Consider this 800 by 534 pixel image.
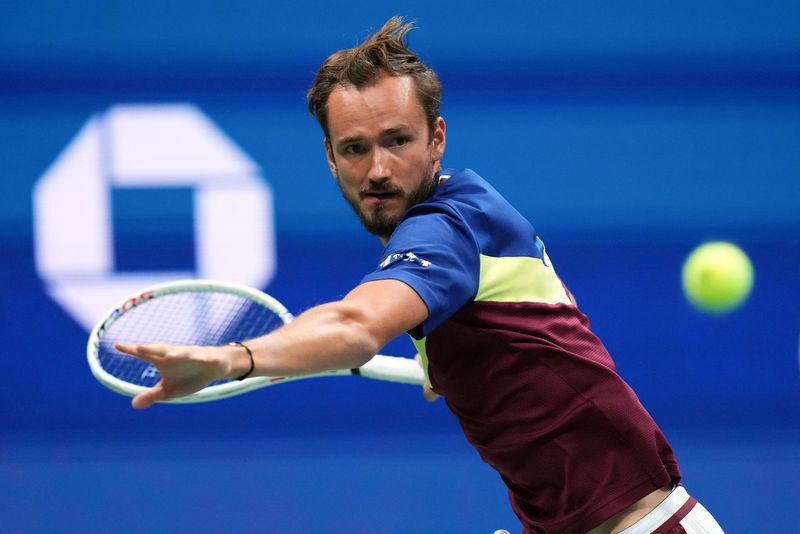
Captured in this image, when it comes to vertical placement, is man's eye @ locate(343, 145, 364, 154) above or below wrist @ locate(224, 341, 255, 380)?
above

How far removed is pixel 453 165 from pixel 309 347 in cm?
281

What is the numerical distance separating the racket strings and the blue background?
95 centimetres

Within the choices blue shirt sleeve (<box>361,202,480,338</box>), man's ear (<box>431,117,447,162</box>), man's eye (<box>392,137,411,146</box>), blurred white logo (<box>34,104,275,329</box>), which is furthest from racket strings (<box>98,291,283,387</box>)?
blue shirt sleeve (<box>361,202,480,338</box>)

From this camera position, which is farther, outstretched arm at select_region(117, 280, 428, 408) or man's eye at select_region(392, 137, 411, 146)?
man's eye at select_region(392, 137, 411, 146)

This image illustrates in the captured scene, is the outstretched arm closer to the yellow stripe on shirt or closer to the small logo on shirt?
the small logo on shirt

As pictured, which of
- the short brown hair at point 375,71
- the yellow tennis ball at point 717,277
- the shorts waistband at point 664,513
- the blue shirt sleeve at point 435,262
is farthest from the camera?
the yellow tennis ball at point 717,277

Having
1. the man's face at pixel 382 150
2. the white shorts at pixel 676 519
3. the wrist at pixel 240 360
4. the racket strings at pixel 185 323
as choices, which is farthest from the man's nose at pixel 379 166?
the racket strings at pixel 185 323

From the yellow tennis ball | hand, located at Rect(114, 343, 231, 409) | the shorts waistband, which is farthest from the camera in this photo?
the yellow tennis ball

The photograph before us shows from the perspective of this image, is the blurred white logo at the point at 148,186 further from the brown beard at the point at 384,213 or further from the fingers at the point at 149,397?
the fingers at the point at 149,397

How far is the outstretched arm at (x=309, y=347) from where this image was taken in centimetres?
133

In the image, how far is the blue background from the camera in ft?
13.2

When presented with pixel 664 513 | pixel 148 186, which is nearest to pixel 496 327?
pixel 664 513

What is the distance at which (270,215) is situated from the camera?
413cm

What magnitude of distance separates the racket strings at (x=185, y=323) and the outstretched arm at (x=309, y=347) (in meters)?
1.63
